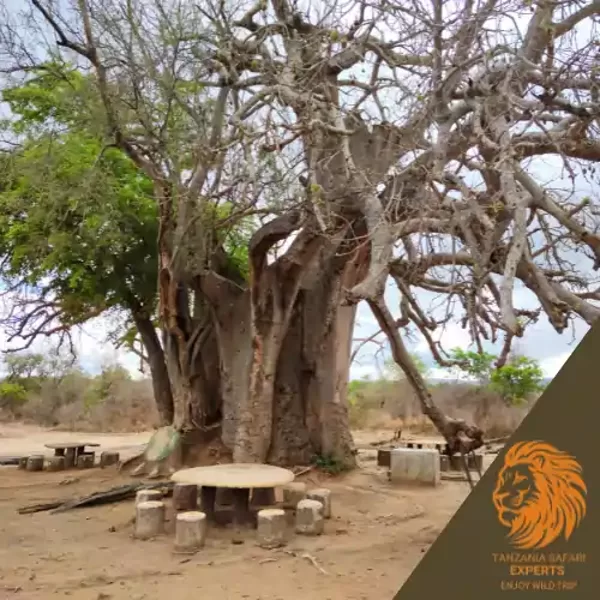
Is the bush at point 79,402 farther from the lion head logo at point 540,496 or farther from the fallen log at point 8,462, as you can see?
the lion head logo at point 540,496

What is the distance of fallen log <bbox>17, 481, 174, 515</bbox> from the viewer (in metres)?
7.02

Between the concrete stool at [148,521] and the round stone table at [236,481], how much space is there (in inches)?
11.5

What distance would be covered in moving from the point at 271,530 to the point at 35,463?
19.5 feet

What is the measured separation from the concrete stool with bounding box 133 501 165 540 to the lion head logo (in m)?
3.99

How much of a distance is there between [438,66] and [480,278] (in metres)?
1.69

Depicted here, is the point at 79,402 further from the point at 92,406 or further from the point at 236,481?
the point at 236,481

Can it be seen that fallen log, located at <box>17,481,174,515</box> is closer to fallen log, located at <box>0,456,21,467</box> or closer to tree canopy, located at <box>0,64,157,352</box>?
tree canopy, located at <box>0,64,157,352</box>

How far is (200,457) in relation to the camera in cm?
855

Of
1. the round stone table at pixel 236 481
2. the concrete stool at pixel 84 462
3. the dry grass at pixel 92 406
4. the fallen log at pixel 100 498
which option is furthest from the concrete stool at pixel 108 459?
the dry grass at pixel 92 406

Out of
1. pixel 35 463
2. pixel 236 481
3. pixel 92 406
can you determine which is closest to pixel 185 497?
pixel 236 481

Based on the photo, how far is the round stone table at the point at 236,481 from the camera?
5.62 meters

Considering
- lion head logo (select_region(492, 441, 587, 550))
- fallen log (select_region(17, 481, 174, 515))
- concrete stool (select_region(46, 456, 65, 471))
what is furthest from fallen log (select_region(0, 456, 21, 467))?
lion head logo (select_region(492, 441, 587, 550))

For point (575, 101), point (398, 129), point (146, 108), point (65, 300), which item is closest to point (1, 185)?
point (65, 300)

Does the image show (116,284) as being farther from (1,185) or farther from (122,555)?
(122,555)
